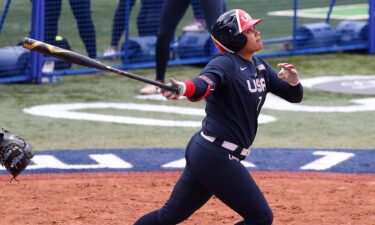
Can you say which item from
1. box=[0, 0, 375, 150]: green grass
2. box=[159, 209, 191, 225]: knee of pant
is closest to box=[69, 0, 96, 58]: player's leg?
box=[0, 0, 375, 150]: green grass

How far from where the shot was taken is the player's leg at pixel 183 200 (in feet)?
18.8

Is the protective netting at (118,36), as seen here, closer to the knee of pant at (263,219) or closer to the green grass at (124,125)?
the green grass at (124,125)

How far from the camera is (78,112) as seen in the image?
11344mm

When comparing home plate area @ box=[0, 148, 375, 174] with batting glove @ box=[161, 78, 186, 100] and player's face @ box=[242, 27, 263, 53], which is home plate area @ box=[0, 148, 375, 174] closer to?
player's face @ box=[242, 27, 263, 53]

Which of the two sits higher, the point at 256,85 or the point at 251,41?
the point at 251,41

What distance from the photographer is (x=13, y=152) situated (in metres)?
5.95

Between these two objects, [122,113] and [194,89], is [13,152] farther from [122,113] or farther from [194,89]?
[122,113]

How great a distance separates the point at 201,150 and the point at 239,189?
33 cm

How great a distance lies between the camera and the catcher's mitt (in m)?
5.95

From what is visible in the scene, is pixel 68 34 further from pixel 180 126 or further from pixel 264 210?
pixel 264 210

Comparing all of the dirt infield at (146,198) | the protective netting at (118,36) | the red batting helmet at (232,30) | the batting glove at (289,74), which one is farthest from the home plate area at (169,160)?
the protective netting at (118,36)

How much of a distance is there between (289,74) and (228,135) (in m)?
0.59

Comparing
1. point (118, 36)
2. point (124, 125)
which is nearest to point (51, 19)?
point (118, 36)

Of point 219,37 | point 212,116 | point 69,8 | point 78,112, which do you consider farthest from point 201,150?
point 69,8
